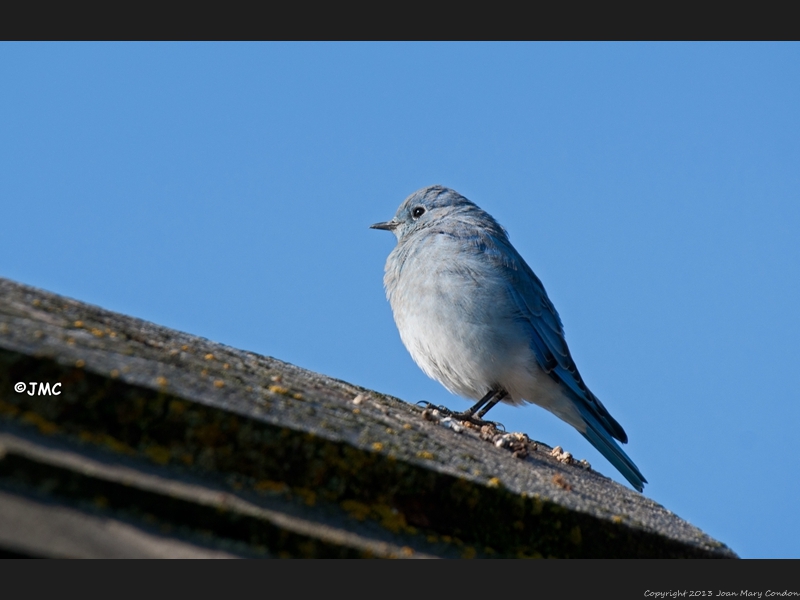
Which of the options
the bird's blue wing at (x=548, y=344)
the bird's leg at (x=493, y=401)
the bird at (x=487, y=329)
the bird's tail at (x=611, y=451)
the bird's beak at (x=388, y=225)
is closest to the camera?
the bird's tail at (x=611, y=451)

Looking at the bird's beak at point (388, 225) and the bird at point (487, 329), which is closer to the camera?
the bird at point (487, 329)

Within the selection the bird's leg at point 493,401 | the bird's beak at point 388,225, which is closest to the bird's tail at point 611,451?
the bird's leg at point 493,401

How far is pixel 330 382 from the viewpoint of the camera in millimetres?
3832

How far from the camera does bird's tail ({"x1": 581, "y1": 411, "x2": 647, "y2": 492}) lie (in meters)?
5.77

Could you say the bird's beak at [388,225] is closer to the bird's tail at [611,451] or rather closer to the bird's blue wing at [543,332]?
the bird's blue wing at [543,332]

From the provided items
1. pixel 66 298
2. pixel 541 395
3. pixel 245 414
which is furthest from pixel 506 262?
pixel 245 414

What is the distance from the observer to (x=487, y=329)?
6.11m

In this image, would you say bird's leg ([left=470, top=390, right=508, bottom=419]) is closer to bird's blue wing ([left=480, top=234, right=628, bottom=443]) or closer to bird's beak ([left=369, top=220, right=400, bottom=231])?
bird's blue wing ([left=480, top=234, right=628, bottom=443])

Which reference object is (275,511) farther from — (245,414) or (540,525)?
(540,525)

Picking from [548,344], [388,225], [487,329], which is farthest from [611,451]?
[388,225]

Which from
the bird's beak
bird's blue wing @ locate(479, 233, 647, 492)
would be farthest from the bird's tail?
the bird's beak

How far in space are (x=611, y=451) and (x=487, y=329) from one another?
128 centimetres

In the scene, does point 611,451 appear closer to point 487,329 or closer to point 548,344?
point 548,344

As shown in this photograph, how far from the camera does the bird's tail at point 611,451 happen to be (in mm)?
5770
